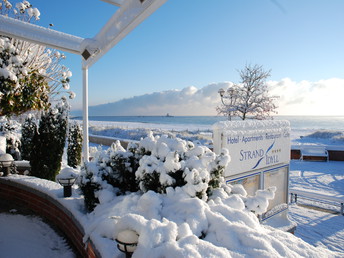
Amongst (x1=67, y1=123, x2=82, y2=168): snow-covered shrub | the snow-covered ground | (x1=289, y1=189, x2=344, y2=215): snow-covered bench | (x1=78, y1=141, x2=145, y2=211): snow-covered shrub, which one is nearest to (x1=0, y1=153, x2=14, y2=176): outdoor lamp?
(x1=78, y1=141, x2=145, y2=211): snow-covered shrub

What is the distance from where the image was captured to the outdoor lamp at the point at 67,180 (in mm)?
3445

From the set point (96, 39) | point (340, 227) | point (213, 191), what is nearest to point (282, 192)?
point (340, 227)

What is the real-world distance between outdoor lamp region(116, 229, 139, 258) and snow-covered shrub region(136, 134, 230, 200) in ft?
3.07

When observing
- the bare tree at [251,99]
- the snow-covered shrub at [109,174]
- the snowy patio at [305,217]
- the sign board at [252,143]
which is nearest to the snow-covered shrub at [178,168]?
the snow-covered shrub at [109,174]

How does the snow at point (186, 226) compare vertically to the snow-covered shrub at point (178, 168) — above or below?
below

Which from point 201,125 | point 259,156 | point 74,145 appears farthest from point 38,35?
point 201,125

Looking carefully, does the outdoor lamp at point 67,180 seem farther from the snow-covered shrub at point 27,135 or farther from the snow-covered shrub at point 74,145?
the snow-covered shrub at point 74,145

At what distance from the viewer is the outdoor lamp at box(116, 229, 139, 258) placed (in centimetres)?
164

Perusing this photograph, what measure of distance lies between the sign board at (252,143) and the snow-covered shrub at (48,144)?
4.05 m

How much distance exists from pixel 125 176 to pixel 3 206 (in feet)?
9.43

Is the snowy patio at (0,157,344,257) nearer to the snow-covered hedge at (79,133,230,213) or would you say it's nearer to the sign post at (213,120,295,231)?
the snow-covered hedge at (79,133,230,213)

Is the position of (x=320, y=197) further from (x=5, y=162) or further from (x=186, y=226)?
(x=5, y=162)

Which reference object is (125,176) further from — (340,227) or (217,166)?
(340,227)

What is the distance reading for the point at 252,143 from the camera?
16.0 ft
